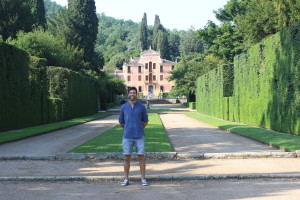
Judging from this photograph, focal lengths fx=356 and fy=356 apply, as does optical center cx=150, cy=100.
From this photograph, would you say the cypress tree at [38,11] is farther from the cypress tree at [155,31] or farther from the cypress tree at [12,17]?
the cypress tree at [155,31]

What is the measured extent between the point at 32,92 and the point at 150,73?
82.3 m

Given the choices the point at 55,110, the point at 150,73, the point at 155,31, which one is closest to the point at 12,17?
the point at 55,110

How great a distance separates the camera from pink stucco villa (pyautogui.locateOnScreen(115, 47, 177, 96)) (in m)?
104

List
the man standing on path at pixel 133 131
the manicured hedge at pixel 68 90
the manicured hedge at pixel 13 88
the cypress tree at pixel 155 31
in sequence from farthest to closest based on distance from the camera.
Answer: the cypress tree at pixel 155 31 → the manicured hedge at pixel 68 90 → the manicured hedge at pixel 13 88 → the man standing on path at pixel 133 131

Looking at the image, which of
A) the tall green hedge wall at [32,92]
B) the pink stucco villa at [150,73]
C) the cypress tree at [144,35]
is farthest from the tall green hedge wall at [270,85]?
the cypress tree at [144,35]

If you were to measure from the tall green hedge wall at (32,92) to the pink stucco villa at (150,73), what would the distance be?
229 ft

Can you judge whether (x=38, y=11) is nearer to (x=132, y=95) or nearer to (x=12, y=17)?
(x=12, y=17)

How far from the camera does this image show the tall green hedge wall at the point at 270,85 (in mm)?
15586

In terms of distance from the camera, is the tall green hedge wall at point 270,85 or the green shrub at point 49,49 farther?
the green shrub at point 49,49

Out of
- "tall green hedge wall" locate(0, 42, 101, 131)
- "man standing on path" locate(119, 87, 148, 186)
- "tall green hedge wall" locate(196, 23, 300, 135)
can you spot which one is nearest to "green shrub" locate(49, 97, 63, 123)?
"tall green hedge wall" locate(0, 42, 101, 131)

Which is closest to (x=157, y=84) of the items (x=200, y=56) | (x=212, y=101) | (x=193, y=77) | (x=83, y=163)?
(x=200, y=56)

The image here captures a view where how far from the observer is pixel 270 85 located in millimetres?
18375

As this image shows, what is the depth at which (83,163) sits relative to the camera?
30.6 feet

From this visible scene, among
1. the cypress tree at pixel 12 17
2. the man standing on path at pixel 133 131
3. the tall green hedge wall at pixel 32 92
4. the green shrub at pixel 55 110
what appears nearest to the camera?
the man standing on path at pixel 133 131
